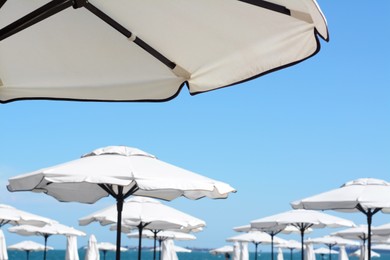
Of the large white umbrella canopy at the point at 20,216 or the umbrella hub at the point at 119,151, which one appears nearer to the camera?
the umbrella hub at the point at 119,151

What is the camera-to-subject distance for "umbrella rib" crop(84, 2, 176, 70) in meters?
3.24

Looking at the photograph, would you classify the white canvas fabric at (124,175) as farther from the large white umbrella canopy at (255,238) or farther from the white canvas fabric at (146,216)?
the large white umbrella canopy at (255,238)

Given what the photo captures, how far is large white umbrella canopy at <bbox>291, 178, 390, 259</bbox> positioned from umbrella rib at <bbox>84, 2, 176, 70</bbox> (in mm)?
6575

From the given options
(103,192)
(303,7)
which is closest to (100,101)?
(303,7)

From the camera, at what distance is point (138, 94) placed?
3668mm

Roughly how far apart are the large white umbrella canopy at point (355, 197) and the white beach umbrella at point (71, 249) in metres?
10.8

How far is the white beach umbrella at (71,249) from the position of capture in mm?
19797

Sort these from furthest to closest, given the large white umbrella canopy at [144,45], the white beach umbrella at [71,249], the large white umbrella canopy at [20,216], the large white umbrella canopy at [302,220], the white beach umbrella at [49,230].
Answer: the white beach umbrella at [71,249] → the white beach umbrella at [49,230] → the large white umbrella canopy at [302,220] → the large white umbrella canopy at [20,216] → the large white umbrella canopy at [144,45]

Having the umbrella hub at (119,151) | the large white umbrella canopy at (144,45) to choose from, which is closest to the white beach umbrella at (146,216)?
the umbrella hub at (119,151)

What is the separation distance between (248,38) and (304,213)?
507 inches

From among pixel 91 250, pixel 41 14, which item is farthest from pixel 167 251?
pixel 41 14

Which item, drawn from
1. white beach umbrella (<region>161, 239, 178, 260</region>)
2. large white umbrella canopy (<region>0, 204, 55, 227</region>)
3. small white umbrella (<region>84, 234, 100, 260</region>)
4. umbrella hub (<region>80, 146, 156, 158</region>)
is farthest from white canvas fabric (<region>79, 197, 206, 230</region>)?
small white umbrella (<region>84, 234, 100, 260</region>)

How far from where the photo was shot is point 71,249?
19.9 meters

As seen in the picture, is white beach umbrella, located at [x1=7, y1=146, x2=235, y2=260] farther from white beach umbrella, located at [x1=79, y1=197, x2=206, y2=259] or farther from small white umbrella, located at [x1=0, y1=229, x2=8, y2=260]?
small white umbrella, located at [x1=0, y1=229, x2=8, y2=260]
